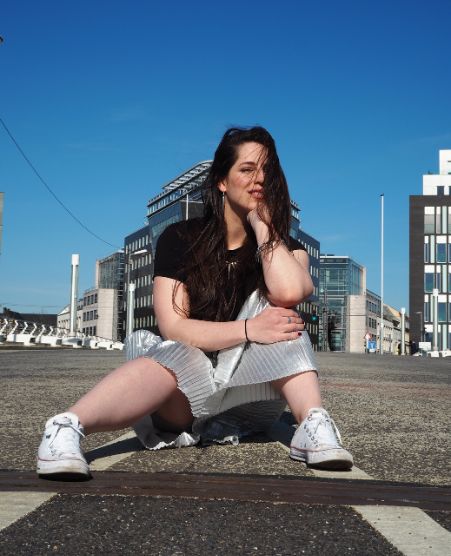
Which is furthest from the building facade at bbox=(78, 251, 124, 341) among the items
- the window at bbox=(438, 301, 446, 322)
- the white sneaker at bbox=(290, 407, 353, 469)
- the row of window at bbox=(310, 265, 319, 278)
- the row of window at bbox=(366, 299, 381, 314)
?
the white sneaker at bbox=(290, 407, 353, 469)

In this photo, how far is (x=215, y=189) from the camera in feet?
11.6

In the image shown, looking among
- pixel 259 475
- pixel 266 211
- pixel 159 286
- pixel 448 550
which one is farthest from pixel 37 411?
pixel 448 550

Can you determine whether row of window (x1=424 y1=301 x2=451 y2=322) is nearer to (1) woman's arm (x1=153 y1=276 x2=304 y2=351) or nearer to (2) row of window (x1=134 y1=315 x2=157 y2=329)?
(2) row of window (x1=134 y1=315 x2=157 y2=329)

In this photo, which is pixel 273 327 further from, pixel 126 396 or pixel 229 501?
pixel 229 501

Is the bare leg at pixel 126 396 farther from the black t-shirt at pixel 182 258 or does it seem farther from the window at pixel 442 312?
the window at pixel 442 312

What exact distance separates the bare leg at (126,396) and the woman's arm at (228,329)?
0.64 feet

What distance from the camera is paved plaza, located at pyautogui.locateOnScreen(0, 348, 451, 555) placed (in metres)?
1.75

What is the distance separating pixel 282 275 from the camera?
3.18 metres

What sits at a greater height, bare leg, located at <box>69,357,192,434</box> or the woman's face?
the woman's face

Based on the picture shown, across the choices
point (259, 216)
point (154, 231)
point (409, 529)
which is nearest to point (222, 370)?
point (259, 216)


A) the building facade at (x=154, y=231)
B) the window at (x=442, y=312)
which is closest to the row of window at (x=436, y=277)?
the window at (x=442, y=312)

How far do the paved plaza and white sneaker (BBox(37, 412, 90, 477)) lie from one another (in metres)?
0.04

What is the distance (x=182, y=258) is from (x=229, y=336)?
1.47 ft

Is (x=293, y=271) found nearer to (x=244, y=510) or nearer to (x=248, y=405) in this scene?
(x=248, y=405)
